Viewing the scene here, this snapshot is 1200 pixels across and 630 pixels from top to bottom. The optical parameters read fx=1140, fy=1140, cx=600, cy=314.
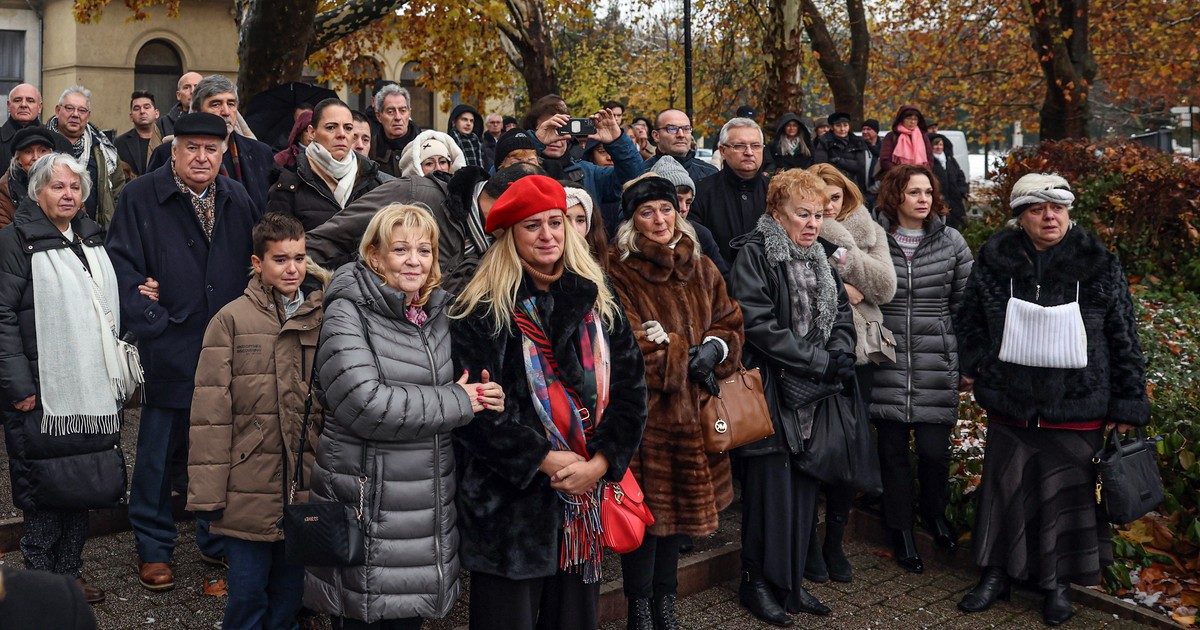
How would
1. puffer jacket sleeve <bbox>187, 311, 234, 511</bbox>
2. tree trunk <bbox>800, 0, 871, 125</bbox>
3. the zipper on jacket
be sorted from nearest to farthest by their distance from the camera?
the zipper on jacket
puffer jacket sleeve <bbox>187, 311, 234, 511</bbox>
tree trunk <bbox>800, 0, 871, 125</bbox>

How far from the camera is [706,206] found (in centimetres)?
669

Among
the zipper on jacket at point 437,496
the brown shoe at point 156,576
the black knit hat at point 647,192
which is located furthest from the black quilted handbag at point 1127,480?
the brown shoe at point 156,576

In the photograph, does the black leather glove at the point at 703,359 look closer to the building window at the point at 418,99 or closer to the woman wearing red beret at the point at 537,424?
the woman wearing red beret at the point at 537,424

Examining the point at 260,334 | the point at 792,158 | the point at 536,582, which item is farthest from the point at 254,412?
the point at 792,158

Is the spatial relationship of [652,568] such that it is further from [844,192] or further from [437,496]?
[844,192]

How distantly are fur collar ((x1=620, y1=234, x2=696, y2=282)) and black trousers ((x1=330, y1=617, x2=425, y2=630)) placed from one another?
1.85m

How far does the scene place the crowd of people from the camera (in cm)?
403

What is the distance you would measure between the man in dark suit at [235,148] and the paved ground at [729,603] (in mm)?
1913

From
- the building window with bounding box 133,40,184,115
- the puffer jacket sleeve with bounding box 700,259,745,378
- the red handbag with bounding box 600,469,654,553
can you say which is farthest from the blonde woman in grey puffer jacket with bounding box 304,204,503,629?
the building window with bounding box 133,40,184,115

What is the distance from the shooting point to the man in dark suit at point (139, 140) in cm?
871

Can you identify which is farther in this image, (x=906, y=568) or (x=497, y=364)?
(x=906, y=568)

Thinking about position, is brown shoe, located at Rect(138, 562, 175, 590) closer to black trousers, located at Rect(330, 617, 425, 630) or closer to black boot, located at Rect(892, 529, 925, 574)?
black trousers, located at Rect(330, 617, 425, 630)

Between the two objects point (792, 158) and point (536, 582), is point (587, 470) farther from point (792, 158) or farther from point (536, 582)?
point (792, 158)

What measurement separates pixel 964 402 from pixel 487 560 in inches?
207
